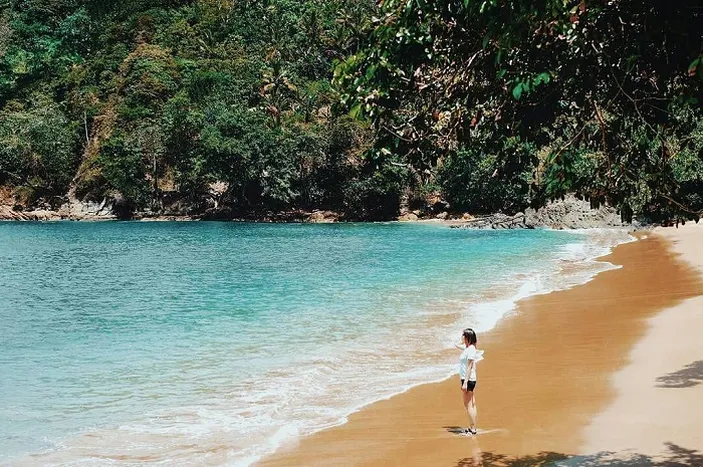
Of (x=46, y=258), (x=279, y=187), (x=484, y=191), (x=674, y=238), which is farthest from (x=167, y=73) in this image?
(x=674, y=238)

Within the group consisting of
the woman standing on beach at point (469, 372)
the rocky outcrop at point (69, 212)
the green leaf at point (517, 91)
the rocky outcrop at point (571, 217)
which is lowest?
the rocky outcrop at point (69, 212)

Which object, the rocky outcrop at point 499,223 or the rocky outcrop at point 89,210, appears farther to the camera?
the rocky outcrop at point 89,210

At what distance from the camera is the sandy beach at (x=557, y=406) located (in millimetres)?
9844

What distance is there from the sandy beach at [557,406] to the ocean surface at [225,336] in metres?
0.85

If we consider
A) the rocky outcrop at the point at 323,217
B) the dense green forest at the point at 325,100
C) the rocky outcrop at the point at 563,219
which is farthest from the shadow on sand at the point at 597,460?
the rocky outcrop at the point at 323,217

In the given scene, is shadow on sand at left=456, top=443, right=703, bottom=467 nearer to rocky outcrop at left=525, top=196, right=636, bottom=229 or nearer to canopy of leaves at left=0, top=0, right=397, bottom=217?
rocky outcrop at left=525, top=196, right=636, bottom=229

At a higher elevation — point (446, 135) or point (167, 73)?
point (167, 73)

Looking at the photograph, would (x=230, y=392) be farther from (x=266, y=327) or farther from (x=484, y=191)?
(x=484, y=191)

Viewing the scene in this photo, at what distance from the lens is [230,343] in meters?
18.6

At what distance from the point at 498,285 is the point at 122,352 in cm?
1465

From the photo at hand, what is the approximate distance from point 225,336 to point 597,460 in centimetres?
1195

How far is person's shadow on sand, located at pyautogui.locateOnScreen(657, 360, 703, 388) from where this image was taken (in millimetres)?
12664

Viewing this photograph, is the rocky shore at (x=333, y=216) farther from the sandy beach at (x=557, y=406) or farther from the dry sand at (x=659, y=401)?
the dry sand at (x=659, y=401)

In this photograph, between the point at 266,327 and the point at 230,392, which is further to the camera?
the point at 266,327
